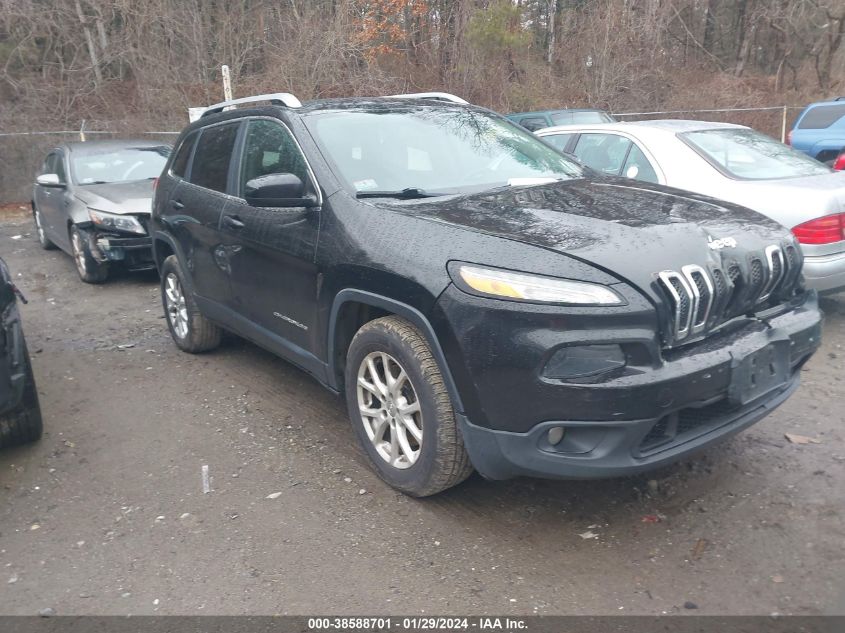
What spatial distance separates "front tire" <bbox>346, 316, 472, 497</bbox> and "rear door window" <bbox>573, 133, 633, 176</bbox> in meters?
3.47

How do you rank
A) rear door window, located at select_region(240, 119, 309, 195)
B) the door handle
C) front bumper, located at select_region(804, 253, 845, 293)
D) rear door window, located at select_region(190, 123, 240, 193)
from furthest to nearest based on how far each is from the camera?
front bumper, located at select_region(804, 253, 845, 293), rear door window, located at select_region(190, 123, 240, 193), the door handle, rear door window, located at select_region(240, 119, 309, 195)

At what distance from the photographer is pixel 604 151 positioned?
6.45 m

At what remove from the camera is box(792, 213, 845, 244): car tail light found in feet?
16.7

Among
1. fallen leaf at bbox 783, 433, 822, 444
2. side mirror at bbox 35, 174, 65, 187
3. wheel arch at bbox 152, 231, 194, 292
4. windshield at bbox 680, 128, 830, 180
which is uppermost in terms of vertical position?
windshield at bbox 680, 128, 830, 180

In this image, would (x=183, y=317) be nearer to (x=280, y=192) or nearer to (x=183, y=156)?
(x=183, y=156)

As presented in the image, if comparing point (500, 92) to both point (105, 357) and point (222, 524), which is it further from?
point (222, 524)

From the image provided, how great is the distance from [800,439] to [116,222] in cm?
681

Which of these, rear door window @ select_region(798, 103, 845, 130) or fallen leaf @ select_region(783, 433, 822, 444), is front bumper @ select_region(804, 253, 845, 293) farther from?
rear door window @ select_region(798, 103, 845, 130)

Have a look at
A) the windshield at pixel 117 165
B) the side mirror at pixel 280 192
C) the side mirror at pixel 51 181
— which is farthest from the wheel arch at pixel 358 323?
the side mirror at pixel 51 181

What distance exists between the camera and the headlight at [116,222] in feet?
25.9

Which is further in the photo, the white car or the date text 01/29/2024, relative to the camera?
the white car

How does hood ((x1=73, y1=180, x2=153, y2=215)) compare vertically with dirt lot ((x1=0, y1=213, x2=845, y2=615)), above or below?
above

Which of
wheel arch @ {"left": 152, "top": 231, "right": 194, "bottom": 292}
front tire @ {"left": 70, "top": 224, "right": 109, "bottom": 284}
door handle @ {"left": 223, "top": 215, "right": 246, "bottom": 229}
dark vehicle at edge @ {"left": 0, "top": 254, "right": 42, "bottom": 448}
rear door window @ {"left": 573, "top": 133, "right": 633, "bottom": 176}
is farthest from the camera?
front tire @ {"left": 70, "top": 224, "right": 109, "bottom": 284}

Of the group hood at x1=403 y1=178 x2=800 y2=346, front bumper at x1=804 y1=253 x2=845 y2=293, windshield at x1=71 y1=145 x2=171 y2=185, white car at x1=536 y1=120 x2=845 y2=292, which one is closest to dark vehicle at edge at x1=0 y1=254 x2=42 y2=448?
hood at x1=403 y1=178 x2=800 y2=346
